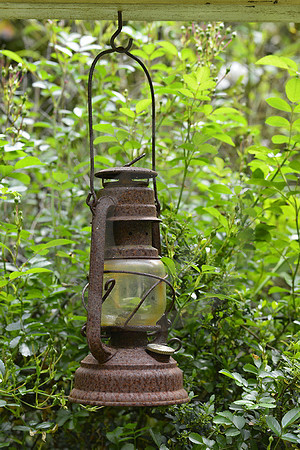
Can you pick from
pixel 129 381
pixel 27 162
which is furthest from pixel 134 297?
pixel 27 162

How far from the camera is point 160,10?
5.13 ft

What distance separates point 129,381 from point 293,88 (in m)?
1.03

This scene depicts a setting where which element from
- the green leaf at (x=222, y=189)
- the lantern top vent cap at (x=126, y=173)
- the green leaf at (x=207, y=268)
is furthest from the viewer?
the green leaf at (x=222, y=189)

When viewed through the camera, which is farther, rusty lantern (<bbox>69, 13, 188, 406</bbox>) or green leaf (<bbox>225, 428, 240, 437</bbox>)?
green leaf (<bbox>225, 428, 240, 437</bbox>)

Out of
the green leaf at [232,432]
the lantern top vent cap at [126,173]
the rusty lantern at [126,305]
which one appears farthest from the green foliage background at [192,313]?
the lantern top vent cap at [126,173]

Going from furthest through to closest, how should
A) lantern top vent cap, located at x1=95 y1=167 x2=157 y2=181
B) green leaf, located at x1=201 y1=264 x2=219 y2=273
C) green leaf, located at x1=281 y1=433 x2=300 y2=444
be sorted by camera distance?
green leaf, located at x1=201 y1=264 x2=219 y2=273 < green leaf, located at x1=281 y1=433 x2=300 y2=444 < lantern top vent cap, located at x1=95 y1=167 x2=157 y2=181

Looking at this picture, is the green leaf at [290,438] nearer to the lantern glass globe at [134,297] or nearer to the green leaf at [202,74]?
the lantern glass globe at [134,297]

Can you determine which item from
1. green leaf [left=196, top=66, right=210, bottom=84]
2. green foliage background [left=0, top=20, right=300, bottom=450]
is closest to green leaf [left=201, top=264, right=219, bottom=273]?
green foliage background [left=0, top=20, right=300, bottom=450]

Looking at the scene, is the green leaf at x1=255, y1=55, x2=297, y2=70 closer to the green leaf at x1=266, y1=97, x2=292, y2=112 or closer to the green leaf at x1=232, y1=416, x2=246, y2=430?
the green leaf at x1=266, y1=97, x2=292, y2=112

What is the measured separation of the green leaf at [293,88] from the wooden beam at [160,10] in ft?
0.58

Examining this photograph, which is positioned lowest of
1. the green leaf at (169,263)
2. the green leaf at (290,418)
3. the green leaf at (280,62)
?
the green leaf at (290,418)

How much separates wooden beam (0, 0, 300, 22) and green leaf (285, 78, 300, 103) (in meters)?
0.18

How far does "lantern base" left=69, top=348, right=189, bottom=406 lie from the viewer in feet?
→ 4.13

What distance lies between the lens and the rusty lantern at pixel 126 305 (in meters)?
1.28
